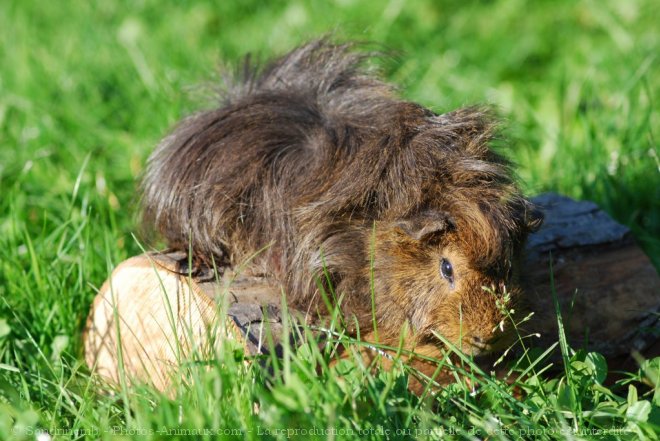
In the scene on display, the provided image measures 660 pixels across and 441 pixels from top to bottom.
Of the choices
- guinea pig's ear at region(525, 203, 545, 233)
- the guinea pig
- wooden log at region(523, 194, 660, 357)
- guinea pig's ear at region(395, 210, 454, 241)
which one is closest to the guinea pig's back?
the guinea pig

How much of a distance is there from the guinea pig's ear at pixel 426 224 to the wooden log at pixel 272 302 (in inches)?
15.1

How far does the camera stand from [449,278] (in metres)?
2.43

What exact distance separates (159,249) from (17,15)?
11.6ft

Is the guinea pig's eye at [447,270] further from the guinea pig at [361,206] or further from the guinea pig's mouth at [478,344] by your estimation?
the guinea pig's mouth at [478,344]

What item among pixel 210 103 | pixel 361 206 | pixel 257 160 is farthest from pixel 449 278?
pixel 210 103

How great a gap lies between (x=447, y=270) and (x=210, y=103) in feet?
4.54

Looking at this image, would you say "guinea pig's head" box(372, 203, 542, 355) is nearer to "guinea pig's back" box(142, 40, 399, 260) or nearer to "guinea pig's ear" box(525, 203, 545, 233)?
"guinea pig's ear" box(525, 203, 545, 233)

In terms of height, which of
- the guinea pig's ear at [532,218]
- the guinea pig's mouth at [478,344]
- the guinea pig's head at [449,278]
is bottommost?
the guinea pig's mouth at [478,344]

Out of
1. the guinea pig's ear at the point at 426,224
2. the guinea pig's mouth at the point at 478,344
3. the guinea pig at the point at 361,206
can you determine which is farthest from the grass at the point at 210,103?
the guinea pig's ear at the point at 426,224

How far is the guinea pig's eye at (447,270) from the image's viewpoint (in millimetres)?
2430

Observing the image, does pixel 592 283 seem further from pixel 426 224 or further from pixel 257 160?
pixel 257 160

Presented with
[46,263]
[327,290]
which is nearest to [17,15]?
[46,263]

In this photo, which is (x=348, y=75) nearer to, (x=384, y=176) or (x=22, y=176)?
(x=384, y=176)

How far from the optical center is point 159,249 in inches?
120
